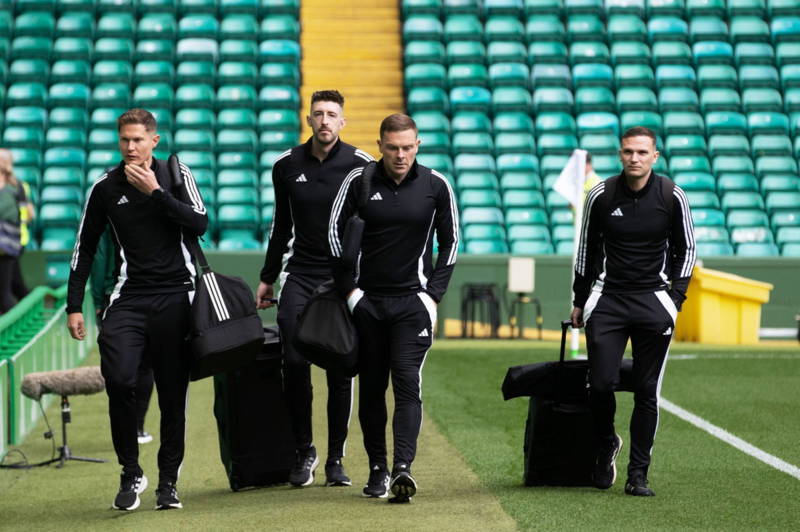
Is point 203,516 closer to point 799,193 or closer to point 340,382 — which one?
point 340,382

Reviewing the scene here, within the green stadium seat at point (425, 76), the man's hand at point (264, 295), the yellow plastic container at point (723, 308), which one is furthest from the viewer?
the green stadium seat at point (425, 76)

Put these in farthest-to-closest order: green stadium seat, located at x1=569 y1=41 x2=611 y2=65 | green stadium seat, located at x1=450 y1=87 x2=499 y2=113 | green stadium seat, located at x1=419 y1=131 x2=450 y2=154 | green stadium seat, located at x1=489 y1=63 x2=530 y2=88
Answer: green stadium seat, located at x1=569 y1=41 x2=611 y2=65 < green stadium seat, located at x1=489 y1=63 x2=530 y2=88 < green stadium seat, located at x1=450 y1=87 x2=499 y2=113 < green stadium seat, located at x1=419 y1=131 x2=450 y2=154

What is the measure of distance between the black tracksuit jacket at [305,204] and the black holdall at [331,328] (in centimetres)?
54

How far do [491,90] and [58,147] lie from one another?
21.7 feet

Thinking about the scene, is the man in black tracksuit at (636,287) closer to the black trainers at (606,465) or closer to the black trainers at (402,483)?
the black trainers at (606,465)

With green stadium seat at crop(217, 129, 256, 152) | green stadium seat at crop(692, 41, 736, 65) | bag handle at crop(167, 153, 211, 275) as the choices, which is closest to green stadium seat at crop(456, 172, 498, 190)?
green stadium seat at crop(217, 129, 256, 152)

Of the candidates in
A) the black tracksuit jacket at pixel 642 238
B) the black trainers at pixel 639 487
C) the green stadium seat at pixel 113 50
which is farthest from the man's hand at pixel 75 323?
the green stadium seat at pixel 113 50

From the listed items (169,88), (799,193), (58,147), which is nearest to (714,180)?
(799,193)

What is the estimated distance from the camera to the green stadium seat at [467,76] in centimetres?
2053

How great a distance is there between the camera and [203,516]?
6082mm

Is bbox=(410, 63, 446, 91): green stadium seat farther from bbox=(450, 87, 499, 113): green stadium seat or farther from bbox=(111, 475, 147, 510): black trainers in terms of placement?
bbox=(111, 475, 147, 510): black trainers

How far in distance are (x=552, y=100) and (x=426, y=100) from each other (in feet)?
6.47

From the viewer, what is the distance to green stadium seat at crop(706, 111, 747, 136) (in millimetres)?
20281

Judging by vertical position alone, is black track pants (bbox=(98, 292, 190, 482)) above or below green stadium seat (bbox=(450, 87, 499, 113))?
below
